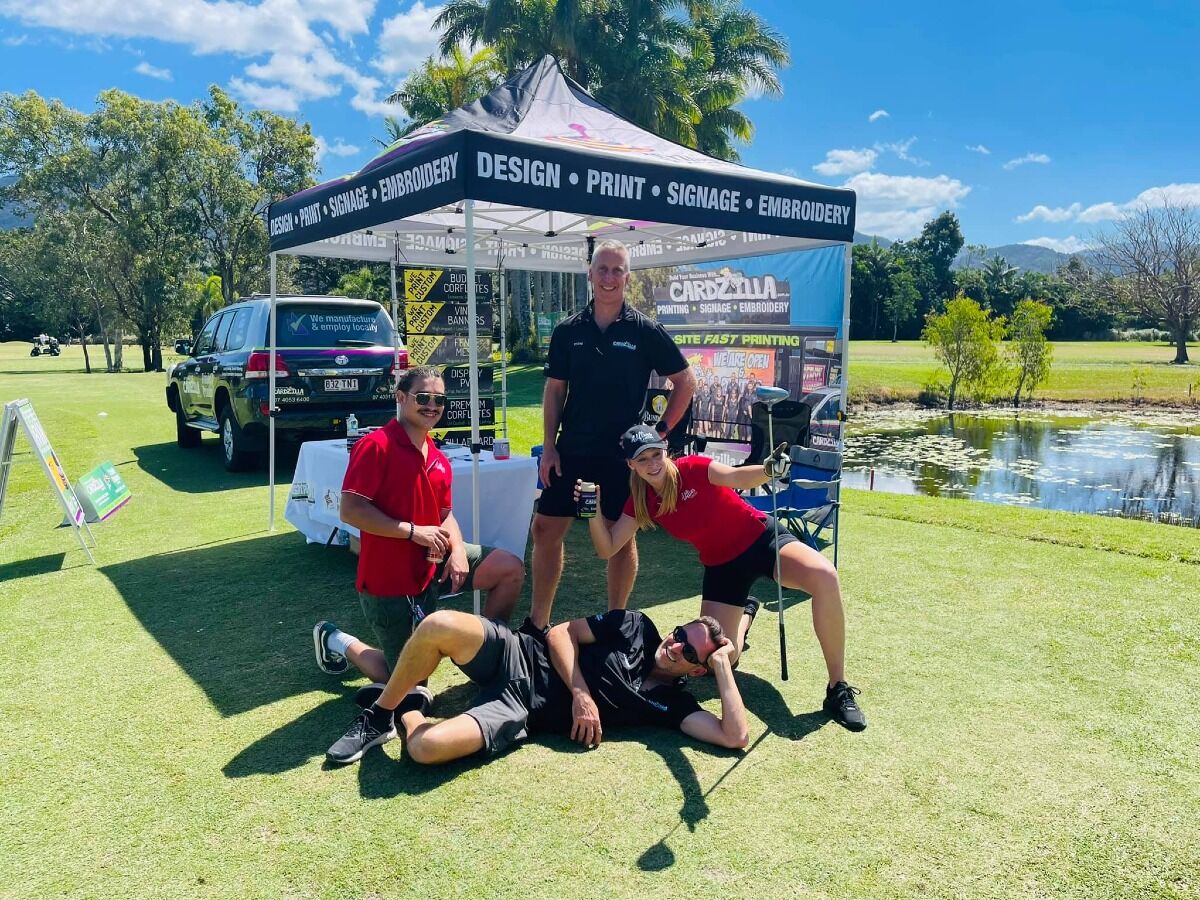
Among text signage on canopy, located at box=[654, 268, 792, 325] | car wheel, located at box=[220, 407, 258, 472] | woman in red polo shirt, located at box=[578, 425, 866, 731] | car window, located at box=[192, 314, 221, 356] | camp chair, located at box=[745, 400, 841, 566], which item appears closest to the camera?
woman in red polo shirt, located at box=[578, 425, 866, 731]

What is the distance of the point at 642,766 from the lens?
2912 mm

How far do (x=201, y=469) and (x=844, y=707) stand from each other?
8.15m

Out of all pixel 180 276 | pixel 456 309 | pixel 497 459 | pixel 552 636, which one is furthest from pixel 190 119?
pixel 552 636

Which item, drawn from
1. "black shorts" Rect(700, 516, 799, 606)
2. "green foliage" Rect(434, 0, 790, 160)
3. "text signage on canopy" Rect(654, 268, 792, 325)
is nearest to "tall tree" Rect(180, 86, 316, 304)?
"green foliage" Rect(434, 0, 790, 160)

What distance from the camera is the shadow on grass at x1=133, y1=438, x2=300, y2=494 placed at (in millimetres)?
8281

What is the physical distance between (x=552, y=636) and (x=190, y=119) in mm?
35523

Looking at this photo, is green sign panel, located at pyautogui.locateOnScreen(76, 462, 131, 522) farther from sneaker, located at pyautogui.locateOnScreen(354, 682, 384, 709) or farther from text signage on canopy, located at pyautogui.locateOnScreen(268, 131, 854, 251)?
sneaker, located at pyautogui.locateOnScreen(354, 682, 384, 709)

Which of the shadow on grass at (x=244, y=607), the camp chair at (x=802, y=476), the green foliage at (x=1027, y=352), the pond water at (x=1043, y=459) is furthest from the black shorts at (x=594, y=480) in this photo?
the green foliage at (x=1027, y=352)

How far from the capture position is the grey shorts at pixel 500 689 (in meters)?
2.91

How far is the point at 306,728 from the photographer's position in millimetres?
3193

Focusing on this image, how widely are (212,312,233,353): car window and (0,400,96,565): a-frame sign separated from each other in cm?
377

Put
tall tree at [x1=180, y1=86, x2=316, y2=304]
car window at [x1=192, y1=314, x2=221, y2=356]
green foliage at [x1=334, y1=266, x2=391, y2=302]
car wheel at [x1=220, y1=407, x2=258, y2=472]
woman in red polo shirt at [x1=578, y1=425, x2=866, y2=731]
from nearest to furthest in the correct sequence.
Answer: woman in red polo shirt at [x1=578, y1=425, x2=866, y2=731] → car wheel at [x1=220, y1=407, x2=258, y2=472] → car window at [x1=192, y1=314, x2=221, y2=356] → tall tree at [x1=180, y1=86, x2=316, y2=304] → green foliage at [x1=334, y1=266, x2=391, y2=302]

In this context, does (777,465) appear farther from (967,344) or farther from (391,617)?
(967,344)

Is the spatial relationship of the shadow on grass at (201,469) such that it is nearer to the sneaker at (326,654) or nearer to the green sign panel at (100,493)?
the green sign panel at (100,493)
